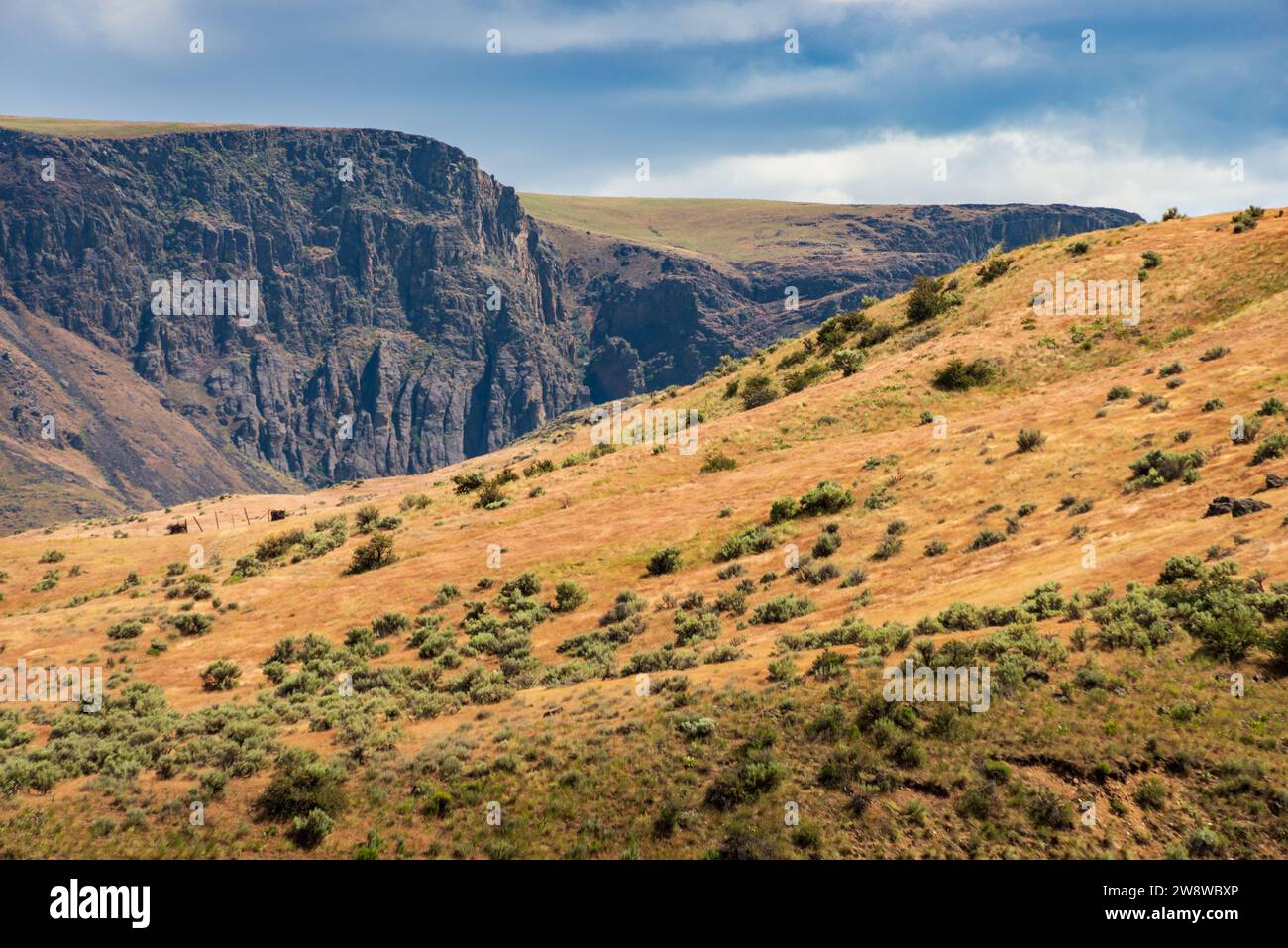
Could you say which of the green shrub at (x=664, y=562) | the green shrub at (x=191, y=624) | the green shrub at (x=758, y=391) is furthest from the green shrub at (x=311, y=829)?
the green shrub at (x=758, y=391)

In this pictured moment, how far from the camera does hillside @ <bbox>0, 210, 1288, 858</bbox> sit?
16469 mm

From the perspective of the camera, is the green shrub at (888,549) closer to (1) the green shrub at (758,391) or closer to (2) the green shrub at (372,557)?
(2) the green shrub at (372,557)

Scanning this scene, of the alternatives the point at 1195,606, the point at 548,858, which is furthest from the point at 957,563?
the point at 548,858

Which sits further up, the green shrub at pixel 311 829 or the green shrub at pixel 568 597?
the green shrub at pixel 568 597

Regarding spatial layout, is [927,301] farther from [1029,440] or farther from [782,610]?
[782,610]

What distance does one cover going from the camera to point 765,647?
79.0 feet

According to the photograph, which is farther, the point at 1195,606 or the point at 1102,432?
the point at 1102,432

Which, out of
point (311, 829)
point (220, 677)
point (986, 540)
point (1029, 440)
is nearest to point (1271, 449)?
point (1029, 440)

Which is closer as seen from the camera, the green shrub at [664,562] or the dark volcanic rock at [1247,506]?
the dark volcanic rock at [1247,506]

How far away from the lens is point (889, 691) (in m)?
18.8

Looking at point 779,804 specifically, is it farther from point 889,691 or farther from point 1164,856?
point 1164,856

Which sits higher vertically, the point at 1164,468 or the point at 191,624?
the point at 1164,468

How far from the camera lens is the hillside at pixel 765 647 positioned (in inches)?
648
